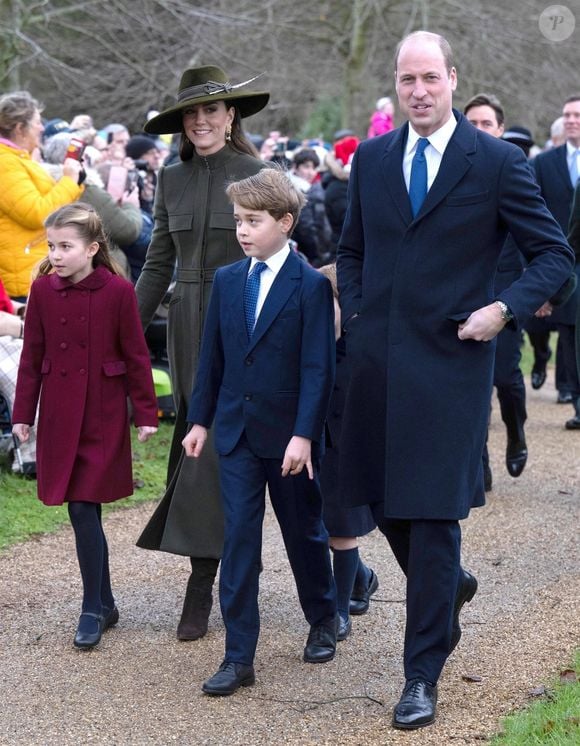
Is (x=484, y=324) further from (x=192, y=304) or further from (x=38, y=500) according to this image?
(x=38, y=500)

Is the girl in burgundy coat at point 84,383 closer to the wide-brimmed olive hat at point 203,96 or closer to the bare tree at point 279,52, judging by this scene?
the wide-brimmed olive hat at point 203,96

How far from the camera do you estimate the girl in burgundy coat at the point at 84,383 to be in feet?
17.3

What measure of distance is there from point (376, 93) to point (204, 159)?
2068 cm

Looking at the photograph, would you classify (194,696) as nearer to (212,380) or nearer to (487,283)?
(212,380)

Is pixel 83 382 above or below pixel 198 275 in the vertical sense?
below

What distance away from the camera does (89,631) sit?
522 cm

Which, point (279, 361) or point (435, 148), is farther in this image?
point (279, 361)

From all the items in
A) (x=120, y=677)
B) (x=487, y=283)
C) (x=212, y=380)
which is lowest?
(x=120, y=677)

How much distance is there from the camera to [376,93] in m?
25.6

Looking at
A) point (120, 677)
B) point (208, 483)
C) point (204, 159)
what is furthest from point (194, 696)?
point (204, 159)

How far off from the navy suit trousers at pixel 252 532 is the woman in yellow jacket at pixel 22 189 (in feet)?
12.1

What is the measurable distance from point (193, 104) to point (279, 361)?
127 centimetres

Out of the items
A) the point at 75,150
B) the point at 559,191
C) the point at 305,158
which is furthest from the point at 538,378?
the point at 75,150

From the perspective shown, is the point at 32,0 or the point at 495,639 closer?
the point at 495,639
